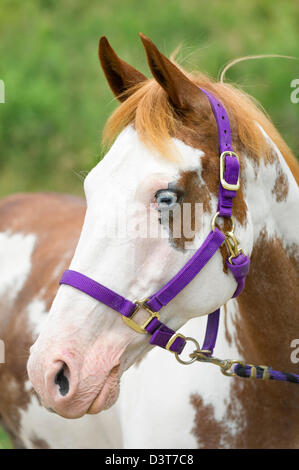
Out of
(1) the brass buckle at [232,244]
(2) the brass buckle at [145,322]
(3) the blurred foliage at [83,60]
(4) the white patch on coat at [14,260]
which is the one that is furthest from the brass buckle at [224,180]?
(3) the blurred foliage at [83,60]

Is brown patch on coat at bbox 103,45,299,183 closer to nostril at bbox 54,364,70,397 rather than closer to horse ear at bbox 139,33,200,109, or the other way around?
horse ear at bbox 139,33,200,109

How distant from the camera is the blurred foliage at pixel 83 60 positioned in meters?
7.39

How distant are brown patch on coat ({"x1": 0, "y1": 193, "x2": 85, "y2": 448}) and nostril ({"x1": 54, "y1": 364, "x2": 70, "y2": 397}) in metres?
1.26

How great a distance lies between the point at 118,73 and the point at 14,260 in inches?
63.6

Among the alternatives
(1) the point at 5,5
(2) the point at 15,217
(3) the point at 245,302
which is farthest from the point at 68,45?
(3) the point at 245,302

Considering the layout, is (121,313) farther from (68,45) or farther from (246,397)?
(68,45)

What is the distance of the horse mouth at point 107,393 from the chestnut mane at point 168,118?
0.63 meters

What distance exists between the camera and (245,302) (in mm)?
2109

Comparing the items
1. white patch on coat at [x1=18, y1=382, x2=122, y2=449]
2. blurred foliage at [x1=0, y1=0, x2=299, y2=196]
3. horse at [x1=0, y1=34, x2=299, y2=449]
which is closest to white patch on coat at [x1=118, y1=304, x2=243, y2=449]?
horse at [x1=0, y1=34, x2=299, y2=449]

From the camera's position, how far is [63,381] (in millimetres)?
1716

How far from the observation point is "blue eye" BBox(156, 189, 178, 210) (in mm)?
1746

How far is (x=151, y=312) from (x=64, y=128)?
20.7ft

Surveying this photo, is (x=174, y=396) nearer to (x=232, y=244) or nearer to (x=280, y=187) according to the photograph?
(x=232, y=244)

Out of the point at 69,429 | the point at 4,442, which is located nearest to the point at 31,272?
the point at 69,429
